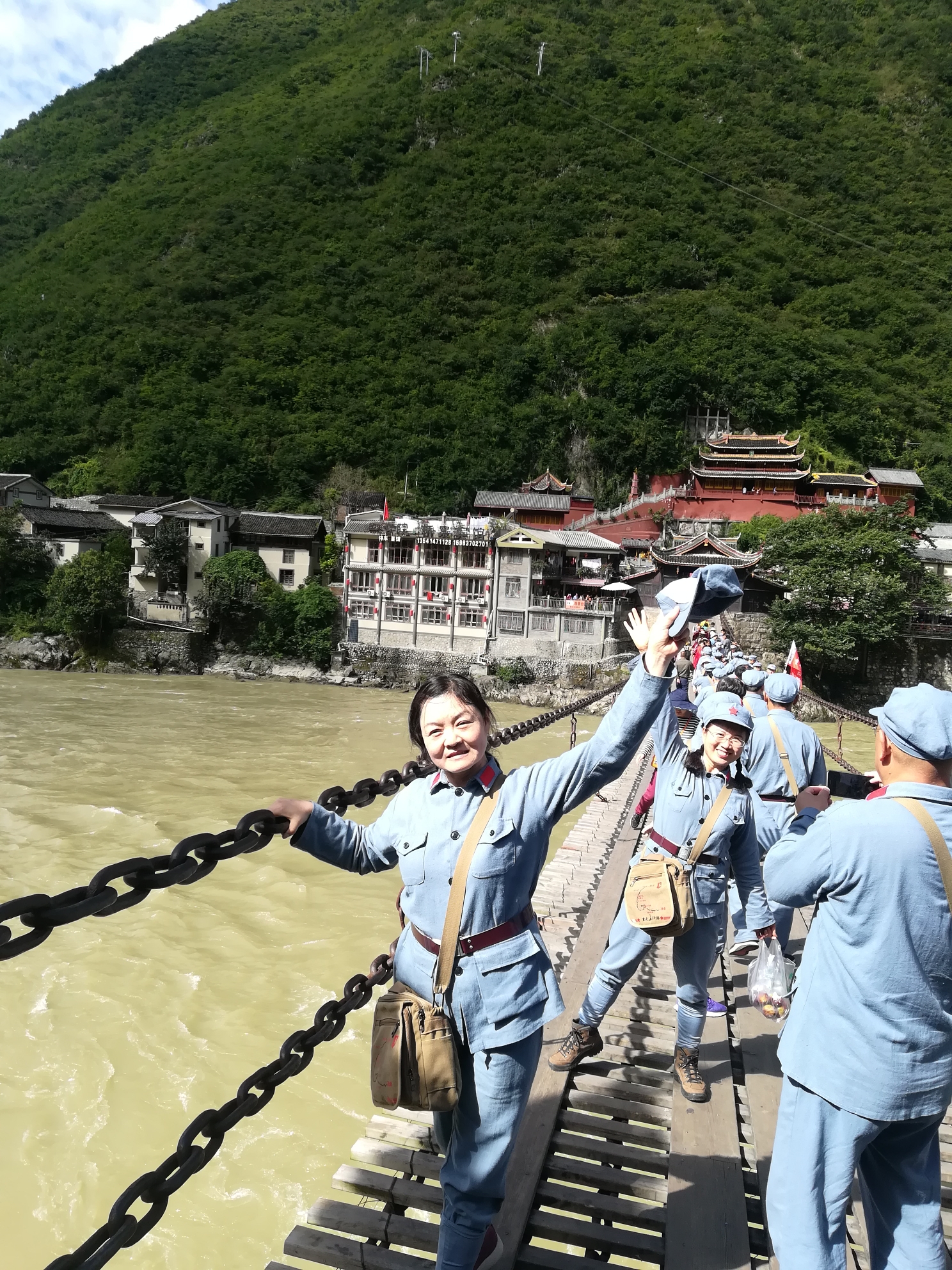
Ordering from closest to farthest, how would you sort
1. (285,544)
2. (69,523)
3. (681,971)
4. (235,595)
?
(681,971), (235,595), (69,523), (285,544)

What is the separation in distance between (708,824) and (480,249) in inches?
2811

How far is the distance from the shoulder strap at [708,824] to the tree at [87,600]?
1225 inches

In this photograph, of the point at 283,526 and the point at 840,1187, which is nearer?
the point at 840,1187

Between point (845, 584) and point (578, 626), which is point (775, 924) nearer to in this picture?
point (578, 626)

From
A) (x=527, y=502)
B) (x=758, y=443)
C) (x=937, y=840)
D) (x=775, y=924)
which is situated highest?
(x=758, y=443)

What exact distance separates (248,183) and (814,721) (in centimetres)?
7228

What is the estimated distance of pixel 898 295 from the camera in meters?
55.4

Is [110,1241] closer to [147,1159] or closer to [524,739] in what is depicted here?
[147,1159]

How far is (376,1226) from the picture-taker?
7.84ft

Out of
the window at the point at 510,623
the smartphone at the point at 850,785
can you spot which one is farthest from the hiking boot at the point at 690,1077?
the window at the point at 510,623

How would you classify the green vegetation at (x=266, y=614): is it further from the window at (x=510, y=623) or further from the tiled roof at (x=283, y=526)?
the window at (x=510, y=623)

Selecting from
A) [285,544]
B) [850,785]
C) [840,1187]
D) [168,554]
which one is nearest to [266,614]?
[285,544]

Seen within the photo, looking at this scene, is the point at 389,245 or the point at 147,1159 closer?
the point at 147,1159

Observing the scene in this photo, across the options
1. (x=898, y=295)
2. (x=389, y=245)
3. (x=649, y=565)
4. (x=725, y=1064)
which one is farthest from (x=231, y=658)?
(x=898, y=295)
